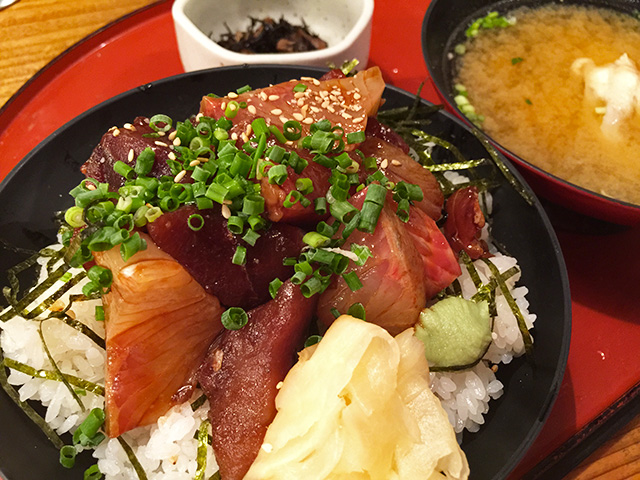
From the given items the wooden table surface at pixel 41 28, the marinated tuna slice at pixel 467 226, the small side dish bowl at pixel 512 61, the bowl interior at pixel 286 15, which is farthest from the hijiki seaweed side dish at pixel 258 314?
the wooden table surface at pixel 41 28

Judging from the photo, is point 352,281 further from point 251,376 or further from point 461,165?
point 461,165

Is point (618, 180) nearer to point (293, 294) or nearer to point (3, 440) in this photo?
point (293, 294)

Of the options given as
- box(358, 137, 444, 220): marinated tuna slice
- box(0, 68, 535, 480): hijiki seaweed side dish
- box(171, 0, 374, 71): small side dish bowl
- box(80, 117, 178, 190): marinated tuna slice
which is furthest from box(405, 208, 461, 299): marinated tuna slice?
box(171, 0, 374, 71): small side dish bowl

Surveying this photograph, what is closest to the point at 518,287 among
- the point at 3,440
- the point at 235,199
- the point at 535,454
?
the point at 535,454

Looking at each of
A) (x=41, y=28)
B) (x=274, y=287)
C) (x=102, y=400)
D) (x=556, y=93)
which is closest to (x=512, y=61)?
(x=556, y=93)

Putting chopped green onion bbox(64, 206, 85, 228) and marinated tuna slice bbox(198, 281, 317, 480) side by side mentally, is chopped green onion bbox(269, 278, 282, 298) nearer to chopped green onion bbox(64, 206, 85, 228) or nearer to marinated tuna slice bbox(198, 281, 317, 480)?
marinated tuna slice bbox(198, 281, 317, 480)
